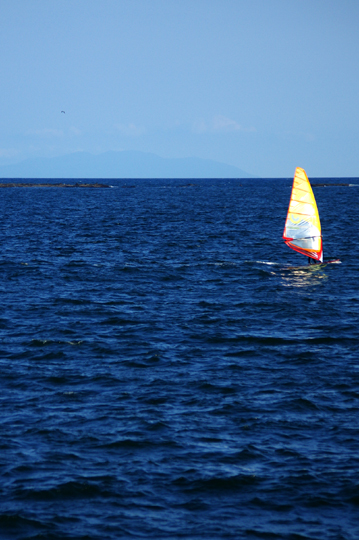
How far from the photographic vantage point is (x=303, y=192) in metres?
44.0

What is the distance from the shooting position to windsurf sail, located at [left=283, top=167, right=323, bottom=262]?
4400 cm

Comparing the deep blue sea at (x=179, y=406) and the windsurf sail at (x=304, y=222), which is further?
the windsurf sail at (x=304, y=222)

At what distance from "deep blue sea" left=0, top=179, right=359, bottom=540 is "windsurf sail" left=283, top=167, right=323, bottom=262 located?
3.51m

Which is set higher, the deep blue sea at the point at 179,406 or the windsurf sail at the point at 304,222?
the windsurf sail at the point at 304,222

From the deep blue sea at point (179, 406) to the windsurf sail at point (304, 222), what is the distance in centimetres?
351

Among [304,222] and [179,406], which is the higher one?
[304,222]

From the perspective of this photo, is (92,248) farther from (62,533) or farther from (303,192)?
(62,533)

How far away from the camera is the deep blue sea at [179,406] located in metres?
14.1

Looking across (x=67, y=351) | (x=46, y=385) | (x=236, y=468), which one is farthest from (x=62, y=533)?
(x=67, y=351)

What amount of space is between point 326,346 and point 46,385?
37.0 feet

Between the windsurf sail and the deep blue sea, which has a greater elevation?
the windsurf sail

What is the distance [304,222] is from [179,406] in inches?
1070

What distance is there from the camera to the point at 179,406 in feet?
64.1

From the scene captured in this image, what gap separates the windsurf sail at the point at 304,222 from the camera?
44000mm
